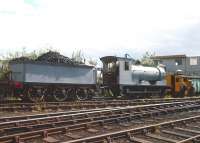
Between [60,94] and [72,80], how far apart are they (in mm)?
1129

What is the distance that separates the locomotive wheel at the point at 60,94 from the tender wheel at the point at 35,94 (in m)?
0.78

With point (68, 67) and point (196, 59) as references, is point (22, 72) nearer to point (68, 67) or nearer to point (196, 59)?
point (68, 67)

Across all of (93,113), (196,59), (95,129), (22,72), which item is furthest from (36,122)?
(196,59)

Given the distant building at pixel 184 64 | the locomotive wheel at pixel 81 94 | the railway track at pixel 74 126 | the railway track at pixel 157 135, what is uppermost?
the distant building at pixel 184 64

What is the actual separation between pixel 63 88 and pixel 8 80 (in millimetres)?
3111

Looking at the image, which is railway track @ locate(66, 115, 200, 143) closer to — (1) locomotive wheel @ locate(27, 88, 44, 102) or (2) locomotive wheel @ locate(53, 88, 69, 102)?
(1) locomotive wheel @ locate(27, 88, 44, 102)

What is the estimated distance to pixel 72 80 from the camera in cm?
2186

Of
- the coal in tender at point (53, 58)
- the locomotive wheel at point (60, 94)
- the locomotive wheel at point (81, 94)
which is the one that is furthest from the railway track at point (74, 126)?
the coal in tender at point (53, 58)

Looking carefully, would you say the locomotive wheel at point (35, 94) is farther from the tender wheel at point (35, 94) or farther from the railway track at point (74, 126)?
the railway track at point (74, 126)

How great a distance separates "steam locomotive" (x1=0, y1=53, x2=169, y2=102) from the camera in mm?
19969

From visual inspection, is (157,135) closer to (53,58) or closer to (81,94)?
(53,58)

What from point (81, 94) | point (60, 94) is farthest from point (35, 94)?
point (81, 94)

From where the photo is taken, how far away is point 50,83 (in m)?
20.7

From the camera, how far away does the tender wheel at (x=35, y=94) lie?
789 inches
